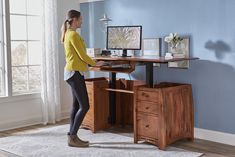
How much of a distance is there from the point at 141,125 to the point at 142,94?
340 millimetres

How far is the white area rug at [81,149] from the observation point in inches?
138

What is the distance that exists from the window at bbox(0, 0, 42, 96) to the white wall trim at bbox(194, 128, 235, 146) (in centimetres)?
235

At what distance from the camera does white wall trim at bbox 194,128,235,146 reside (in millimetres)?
3826

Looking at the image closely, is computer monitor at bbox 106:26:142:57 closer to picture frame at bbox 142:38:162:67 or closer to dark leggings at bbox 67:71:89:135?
picture frame at bbox 142:38:162:67

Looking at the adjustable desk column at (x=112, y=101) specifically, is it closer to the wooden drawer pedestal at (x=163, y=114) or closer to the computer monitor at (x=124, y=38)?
the computer monitor at (x=124, y=38)

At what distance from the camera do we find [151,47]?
4.43 meters

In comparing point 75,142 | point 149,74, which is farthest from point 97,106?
point 149,74

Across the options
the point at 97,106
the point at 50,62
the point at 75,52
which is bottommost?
the point at 97,106

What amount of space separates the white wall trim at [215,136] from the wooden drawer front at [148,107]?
0.75 meters

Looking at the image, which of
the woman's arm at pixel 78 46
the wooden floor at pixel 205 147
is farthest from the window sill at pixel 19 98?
the woman's arm at pixel 78 46

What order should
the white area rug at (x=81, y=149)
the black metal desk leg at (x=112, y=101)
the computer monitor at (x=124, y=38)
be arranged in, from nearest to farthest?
the white area rug at (x=81, y=149), the computer monitor at (x=124, y=38), the black metal desk leg at (x=112, y=101)

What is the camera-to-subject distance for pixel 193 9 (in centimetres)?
401

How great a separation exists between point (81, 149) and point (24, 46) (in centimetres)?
196

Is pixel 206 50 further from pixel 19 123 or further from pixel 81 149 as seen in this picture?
pixel 19 123
